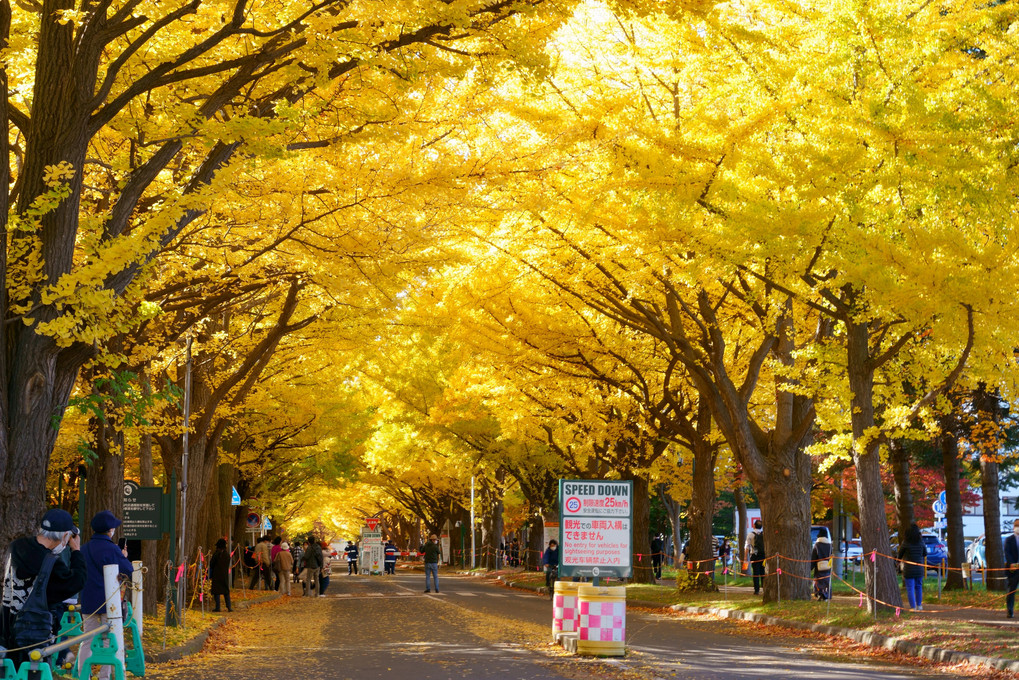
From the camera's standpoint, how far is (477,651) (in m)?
15.2

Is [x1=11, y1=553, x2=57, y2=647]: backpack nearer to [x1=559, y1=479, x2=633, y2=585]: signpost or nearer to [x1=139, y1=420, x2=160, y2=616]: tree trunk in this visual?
[x1=559, y1=479, x2=633, y2=585]: signpost

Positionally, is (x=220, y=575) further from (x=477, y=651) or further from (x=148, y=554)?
(x=477, y=651)

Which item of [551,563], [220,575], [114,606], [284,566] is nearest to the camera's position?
[114,606]

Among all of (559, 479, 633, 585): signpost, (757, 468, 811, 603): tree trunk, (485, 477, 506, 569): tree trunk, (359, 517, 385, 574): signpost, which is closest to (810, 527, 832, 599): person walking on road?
(757, 468, 811, 603): tree trunk

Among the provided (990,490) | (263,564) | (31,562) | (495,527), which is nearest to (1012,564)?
(990,490)

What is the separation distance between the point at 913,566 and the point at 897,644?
5291 mm

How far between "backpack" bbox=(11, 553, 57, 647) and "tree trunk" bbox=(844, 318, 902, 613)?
1228cm

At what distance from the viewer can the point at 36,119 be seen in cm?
1019

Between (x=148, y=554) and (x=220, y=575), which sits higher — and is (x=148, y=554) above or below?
above

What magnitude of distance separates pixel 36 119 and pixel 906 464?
23.7 metres

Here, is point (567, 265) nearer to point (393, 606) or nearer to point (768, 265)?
point (768, 265)

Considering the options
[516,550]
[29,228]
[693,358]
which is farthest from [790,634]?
[516,550]

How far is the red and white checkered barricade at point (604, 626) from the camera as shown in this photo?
1402cm

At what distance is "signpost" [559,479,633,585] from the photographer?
620 inches
